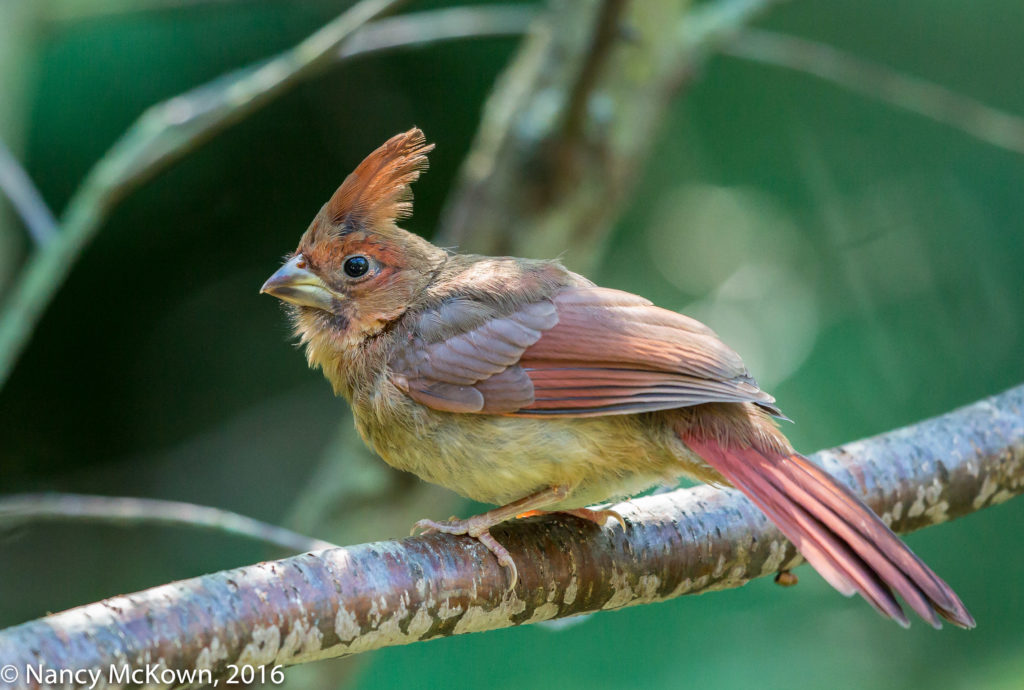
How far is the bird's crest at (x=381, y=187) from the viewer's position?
3.38 m

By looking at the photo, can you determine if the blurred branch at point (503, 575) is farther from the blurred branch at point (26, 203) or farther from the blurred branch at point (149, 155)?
the blurred branch at point (26, 203)

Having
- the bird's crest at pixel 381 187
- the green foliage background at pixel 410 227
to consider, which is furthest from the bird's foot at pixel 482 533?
the green foliage background at pixel 410 227

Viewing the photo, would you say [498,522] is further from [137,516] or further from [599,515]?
[137,516]

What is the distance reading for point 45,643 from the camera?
2.01 m

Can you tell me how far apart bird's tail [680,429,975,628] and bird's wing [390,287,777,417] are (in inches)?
7.5

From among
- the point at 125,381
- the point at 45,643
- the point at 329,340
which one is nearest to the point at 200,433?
the point at 125,381

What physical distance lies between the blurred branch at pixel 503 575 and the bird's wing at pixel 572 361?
37cm

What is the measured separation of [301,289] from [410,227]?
10.3 ft

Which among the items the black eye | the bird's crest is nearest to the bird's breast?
the black eye

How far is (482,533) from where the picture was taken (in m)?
2.75

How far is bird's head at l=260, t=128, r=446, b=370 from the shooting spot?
134 inches

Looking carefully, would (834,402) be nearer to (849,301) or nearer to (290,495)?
(849,301)

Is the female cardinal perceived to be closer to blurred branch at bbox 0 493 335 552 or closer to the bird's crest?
the bird's crest

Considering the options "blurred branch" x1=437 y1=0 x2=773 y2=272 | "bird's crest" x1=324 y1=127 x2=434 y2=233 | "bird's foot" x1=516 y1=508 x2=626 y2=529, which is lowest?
"bird's foot" x1=516 y1=508 x2=626 y2=529
